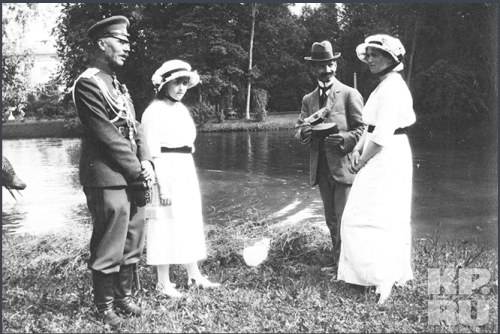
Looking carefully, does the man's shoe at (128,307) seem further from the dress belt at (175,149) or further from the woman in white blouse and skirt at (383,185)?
the woman in white blouse and skirt at (383,185)

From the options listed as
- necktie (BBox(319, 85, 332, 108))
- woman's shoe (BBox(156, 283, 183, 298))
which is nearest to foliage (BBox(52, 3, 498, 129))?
necktie (BBox(319, 85, 332, 108))

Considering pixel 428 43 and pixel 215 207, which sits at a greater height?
pixel 428 43

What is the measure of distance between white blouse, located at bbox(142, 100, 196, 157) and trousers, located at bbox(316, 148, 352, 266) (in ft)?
4.93

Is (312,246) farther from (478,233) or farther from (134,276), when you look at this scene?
(478,233)

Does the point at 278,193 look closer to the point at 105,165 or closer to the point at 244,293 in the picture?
the point at 244,293

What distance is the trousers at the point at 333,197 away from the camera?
18.0 feet

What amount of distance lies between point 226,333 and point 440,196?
7625 mm

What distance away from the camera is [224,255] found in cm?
579

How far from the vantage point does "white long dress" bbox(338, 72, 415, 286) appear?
4445 millimetres

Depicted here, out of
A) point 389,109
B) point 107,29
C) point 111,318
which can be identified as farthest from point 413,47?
point 111,318

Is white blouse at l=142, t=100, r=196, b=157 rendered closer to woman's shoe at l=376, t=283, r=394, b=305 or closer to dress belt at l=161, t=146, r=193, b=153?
dress belt at l=161, t=146, r=193, b=153

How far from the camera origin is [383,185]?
451 centimetres


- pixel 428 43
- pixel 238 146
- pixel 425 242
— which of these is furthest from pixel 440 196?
pixel 428 43

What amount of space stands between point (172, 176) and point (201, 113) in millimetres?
30469
